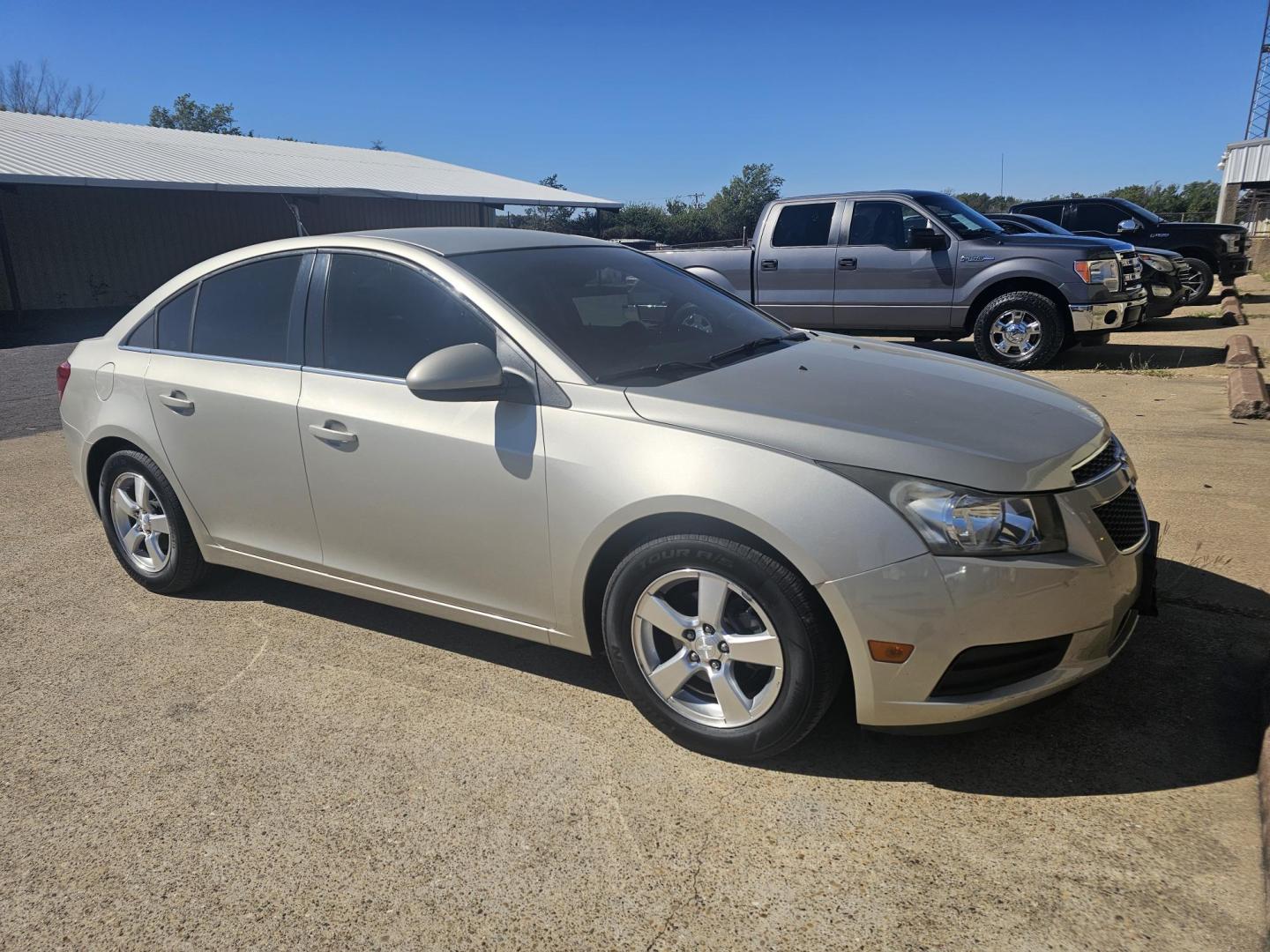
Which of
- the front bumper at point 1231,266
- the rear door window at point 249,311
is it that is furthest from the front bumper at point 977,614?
the front bumper at point 1231,266

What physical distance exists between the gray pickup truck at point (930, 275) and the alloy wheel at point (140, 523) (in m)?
6.15

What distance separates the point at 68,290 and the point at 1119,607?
87.7ft

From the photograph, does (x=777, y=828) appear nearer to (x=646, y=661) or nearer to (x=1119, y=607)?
(x=646, y=661)

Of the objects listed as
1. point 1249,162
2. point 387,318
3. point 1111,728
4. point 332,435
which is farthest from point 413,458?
point 1249,162

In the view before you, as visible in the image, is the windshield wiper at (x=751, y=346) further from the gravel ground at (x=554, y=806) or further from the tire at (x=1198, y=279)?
the tire at (x=1198, y=279)

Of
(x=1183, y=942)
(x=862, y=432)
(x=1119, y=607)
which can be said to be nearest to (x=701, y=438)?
(x=862, y=432)

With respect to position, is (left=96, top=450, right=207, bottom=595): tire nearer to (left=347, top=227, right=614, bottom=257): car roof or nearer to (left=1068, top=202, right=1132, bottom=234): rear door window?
(left=347, top=227, right=614, bottom=257): car roof

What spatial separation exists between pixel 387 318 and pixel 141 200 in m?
25.8

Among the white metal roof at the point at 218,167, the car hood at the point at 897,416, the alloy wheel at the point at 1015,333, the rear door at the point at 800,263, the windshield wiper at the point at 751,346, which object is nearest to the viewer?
the car hood at the point at 897,416

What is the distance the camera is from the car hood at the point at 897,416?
8.65 ft

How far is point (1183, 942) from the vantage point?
83.7 inches

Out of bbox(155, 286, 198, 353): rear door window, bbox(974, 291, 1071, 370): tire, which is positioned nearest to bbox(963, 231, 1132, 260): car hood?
bbox(974, 291, 1071, 370): tire

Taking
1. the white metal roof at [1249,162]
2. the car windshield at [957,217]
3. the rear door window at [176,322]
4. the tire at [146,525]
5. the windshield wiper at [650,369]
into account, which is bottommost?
the tire at [146,525]

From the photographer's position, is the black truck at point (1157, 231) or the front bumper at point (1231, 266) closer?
the black truck at point (1157, 231)
